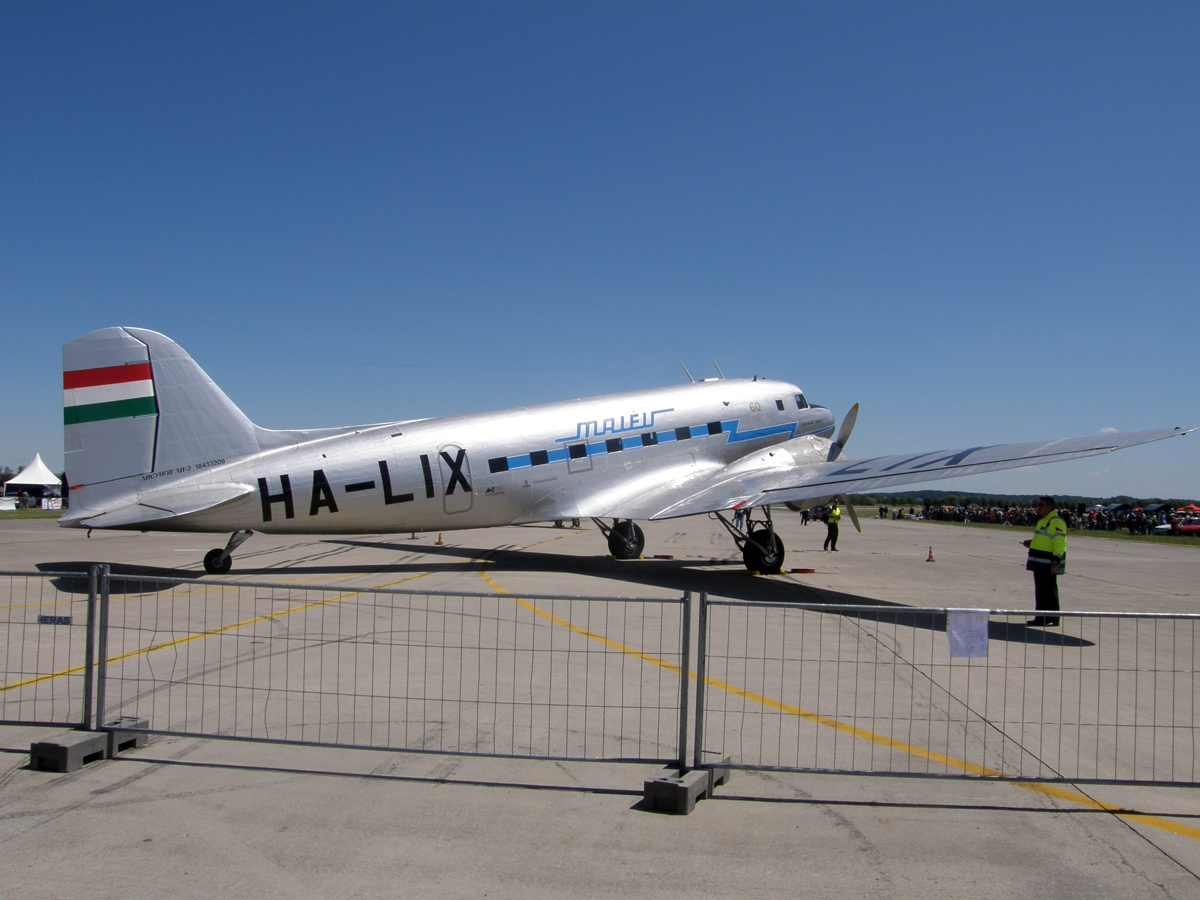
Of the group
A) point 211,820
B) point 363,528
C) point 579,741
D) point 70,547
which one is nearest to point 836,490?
point 363,528

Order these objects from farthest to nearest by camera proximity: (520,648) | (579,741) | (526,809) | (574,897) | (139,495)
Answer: (139,495) → (520,648) → (579,741) → (526,809) → (574,897)

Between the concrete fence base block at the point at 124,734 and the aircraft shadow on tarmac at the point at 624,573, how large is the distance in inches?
283

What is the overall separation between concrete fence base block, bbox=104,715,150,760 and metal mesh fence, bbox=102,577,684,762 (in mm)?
142

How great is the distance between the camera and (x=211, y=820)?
188 inches

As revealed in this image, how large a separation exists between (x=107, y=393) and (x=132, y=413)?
1.79ft

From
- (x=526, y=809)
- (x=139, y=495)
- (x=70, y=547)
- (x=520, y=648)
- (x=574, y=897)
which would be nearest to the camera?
(x=574, y=897)

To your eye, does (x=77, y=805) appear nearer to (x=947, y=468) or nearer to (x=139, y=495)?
(x=139, y=495)

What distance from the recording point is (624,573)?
1838 centimetres

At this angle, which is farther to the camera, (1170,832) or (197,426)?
(197,426)

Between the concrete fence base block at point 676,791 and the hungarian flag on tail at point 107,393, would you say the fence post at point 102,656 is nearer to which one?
the concrete fence base block at point 676,791

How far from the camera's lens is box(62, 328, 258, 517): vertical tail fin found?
1452 centimetres

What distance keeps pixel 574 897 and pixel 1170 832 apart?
12.1ft

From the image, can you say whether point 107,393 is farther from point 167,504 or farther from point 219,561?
point 219,561

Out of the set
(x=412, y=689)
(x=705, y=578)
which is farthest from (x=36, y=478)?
(x=412, y=689)
